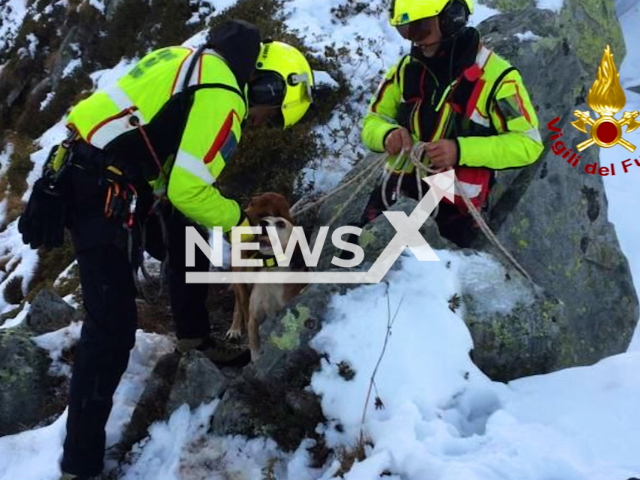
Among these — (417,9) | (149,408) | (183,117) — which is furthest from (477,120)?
(149,408)

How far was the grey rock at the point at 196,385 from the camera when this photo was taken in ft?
15.8

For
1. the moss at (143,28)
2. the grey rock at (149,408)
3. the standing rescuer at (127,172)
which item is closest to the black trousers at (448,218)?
the standing rescuer at (127,172)

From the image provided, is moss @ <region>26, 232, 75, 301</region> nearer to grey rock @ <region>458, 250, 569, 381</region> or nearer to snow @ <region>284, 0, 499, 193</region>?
snow @ <region>284, 0, 499, 193</region>

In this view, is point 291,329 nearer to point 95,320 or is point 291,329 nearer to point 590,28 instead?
point 95,320

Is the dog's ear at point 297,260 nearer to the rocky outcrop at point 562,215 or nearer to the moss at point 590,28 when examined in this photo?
the rocky outcrop at point 562,215

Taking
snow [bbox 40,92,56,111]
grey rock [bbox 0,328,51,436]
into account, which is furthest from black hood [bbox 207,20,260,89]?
snow [bbox 40,92,56,111]

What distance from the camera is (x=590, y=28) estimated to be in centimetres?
1093

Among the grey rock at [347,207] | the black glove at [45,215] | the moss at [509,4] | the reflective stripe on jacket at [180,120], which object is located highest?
the reflective stripe on jacket at [180,120]

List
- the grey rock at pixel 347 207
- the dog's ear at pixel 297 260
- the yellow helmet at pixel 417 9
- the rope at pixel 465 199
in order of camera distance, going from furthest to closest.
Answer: the grey rock at pixel 347 207 → the dog's ear at pixel 297 260 → the rope at pixel 465 199 → the yellow helmet at pixel 417 9

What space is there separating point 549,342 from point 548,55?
364 cm

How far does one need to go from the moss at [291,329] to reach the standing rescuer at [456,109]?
139 cm

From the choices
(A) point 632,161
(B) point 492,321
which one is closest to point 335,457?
(B) point 492,321

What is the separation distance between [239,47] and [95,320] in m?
1.95

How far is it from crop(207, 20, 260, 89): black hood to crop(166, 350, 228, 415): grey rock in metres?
1.94
